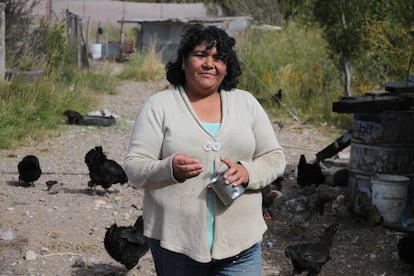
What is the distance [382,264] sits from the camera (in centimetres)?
634

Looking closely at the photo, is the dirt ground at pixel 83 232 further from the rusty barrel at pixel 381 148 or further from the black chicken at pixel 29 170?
the rusty barrel at pixel 381 148

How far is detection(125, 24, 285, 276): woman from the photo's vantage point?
323cm

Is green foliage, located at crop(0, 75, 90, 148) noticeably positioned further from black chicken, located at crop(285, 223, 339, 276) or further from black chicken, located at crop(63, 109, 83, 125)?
black chicken, located at crop(285, 223, 339, 276)

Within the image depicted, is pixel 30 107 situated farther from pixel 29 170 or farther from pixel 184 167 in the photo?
pixel 184 167

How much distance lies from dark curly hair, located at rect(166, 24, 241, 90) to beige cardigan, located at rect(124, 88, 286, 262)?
0.46ft

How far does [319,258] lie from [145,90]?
47.3 feet

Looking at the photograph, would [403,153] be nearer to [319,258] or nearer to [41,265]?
[319,258]

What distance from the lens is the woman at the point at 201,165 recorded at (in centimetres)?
323

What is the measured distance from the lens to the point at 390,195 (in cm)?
728

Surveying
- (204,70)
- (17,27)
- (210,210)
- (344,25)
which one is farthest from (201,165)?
(17,27)

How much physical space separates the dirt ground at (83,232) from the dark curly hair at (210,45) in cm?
280

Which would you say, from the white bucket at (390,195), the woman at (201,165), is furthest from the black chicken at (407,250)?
the woman at (201,165)

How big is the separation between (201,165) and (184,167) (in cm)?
11

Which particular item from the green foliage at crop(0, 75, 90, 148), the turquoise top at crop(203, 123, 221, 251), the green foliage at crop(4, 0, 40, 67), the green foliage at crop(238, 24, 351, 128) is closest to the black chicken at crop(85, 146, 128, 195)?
the green foliage at crop(0, 75, 90, 148)
